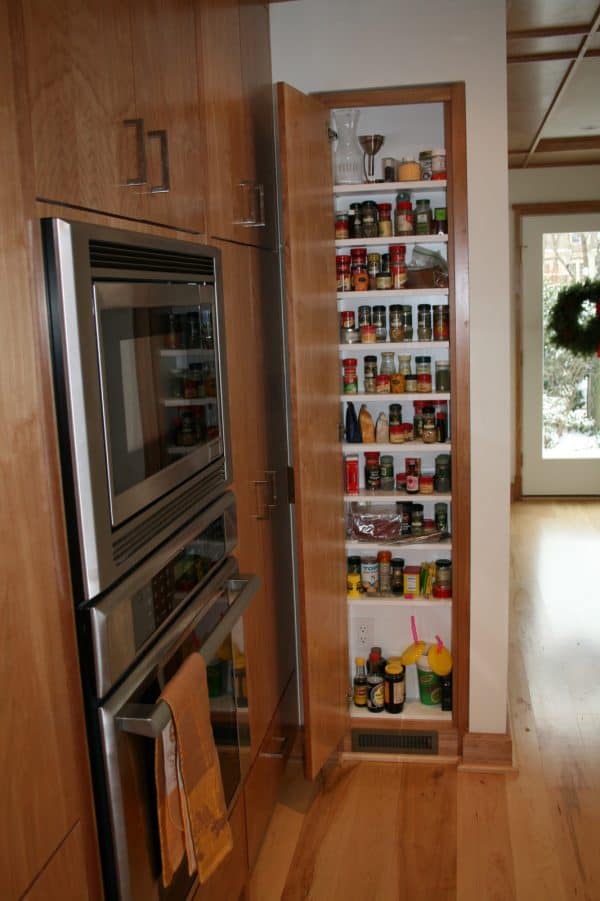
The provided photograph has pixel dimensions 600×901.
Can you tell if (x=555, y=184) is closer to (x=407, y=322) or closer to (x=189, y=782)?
(x=407, y=322)

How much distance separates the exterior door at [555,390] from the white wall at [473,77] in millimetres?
3698

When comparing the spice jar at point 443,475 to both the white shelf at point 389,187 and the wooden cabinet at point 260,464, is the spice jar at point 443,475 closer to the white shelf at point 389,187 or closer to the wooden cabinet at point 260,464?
the wooden cabinet at point 260,464

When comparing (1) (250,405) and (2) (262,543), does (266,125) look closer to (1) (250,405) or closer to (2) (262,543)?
(1) (250,405)

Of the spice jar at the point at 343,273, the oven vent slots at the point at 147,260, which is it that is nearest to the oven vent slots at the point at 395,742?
the spice jar at the point at 343,273

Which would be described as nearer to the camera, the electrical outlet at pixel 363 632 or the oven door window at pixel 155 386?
the oven door window at pixel 155 386

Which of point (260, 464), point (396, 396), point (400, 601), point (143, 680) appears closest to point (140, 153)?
point (143, 680)

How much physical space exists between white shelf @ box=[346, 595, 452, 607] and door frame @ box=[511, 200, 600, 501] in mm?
3568

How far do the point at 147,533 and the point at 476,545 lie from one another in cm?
146

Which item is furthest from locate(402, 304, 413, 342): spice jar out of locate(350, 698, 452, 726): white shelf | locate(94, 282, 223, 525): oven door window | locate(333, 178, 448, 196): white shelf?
locate(350, 698, 452, 726): white shelf

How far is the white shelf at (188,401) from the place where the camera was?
144 centimetres

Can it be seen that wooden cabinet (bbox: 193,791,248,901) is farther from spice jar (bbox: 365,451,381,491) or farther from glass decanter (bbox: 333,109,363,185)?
glass decanter (bbox: 333,109,363,185)

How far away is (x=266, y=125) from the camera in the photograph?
→ 2.31 metres

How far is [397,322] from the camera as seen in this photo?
2.62 metres

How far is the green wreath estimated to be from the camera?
5777mm
